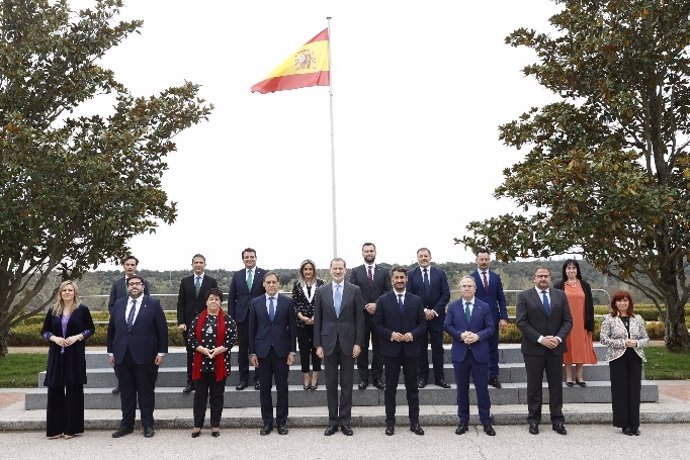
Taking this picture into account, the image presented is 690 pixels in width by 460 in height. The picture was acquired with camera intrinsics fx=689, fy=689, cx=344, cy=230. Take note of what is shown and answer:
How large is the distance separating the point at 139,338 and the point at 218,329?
1042mm

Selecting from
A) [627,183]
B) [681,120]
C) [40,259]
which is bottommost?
[40,259]

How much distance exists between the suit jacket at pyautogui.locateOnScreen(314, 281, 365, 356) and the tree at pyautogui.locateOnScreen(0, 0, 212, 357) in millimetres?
6724

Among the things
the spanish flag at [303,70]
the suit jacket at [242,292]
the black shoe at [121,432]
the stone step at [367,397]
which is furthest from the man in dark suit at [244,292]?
the spanish flag at [303,70]

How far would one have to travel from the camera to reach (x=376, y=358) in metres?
9.59

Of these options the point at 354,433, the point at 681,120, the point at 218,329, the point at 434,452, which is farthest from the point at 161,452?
the point at 681,120

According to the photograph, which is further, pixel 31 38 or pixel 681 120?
pixel 681 120

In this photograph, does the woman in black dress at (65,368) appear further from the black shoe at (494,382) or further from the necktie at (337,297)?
the black shoe at (494,382)

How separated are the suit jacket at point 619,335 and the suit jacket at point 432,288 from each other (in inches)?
82.2

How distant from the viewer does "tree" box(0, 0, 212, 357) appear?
13.2m

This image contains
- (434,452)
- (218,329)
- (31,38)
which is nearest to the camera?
(434,452)

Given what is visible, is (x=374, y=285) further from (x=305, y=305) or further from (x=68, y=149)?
(x=68, y=149)

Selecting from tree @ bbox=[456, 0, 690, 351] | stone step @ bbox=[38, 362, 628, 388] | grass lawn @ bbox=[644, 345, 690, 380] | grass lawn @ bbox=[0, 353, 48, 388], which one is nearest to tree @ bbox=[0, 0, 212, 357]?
grass lawn @ bbox=[0, 353, 48, 388]

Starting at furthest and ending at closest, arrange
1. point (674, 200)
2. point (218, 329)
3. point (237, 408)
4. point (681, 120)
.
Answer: point (681, 120) < point (674, 200) < point (237, 408) < point (218, 329)

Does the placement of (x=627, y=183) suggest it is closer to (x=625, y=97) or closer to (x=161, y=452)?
(x=625, y=97)
